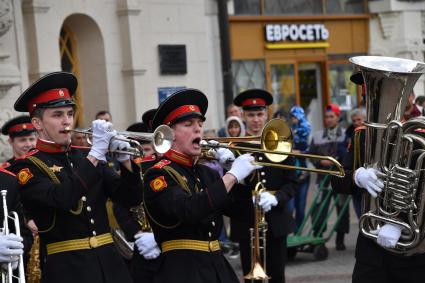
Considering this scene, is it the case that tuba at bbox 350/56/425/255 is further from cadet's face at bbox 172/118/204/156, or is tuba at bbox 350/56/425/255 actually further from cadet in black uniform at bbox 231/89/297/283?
cadet in black uniform at bbox 231/89/297/283

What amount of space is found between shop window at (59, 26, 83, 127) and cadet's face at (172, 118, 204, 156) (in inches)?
336

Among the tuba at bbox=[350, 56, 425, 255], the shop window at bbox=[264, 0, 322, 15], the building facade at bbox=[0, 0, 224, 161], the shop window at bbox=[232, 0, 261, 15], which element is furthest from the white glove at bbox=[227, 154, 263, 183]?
the shop window at bbox=[264, 0, 322, 15]

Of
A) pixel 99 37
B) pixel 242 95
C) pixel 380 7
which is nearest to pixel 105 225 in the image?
pixel 242 95

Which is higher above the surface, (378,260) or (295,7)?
(295,7)

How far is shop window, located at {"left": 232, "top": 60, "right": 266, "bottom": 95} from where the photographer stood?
1684cm

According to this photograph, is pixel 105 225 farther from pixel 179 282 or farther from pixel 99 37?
pixel 99 37

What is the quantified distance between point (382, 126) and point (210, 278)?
1.38 meters

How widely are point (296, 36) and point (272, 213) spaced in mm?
10163

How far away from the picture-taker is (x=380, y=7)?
734 inches

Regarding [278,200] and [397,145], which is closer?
[397,145]

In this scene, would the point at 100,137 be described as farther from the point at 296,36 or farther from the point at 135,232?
the point at 296,36

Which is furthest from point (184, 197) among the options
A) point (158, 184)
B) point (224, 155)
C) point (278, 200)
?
point (278, 200)

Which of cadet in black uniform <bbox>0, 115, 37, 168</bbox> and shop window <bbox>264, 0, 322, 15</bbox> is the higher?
shop window <bbox>264, 0, 322, 15</bbox>

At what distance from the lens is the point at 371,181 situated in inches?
217
